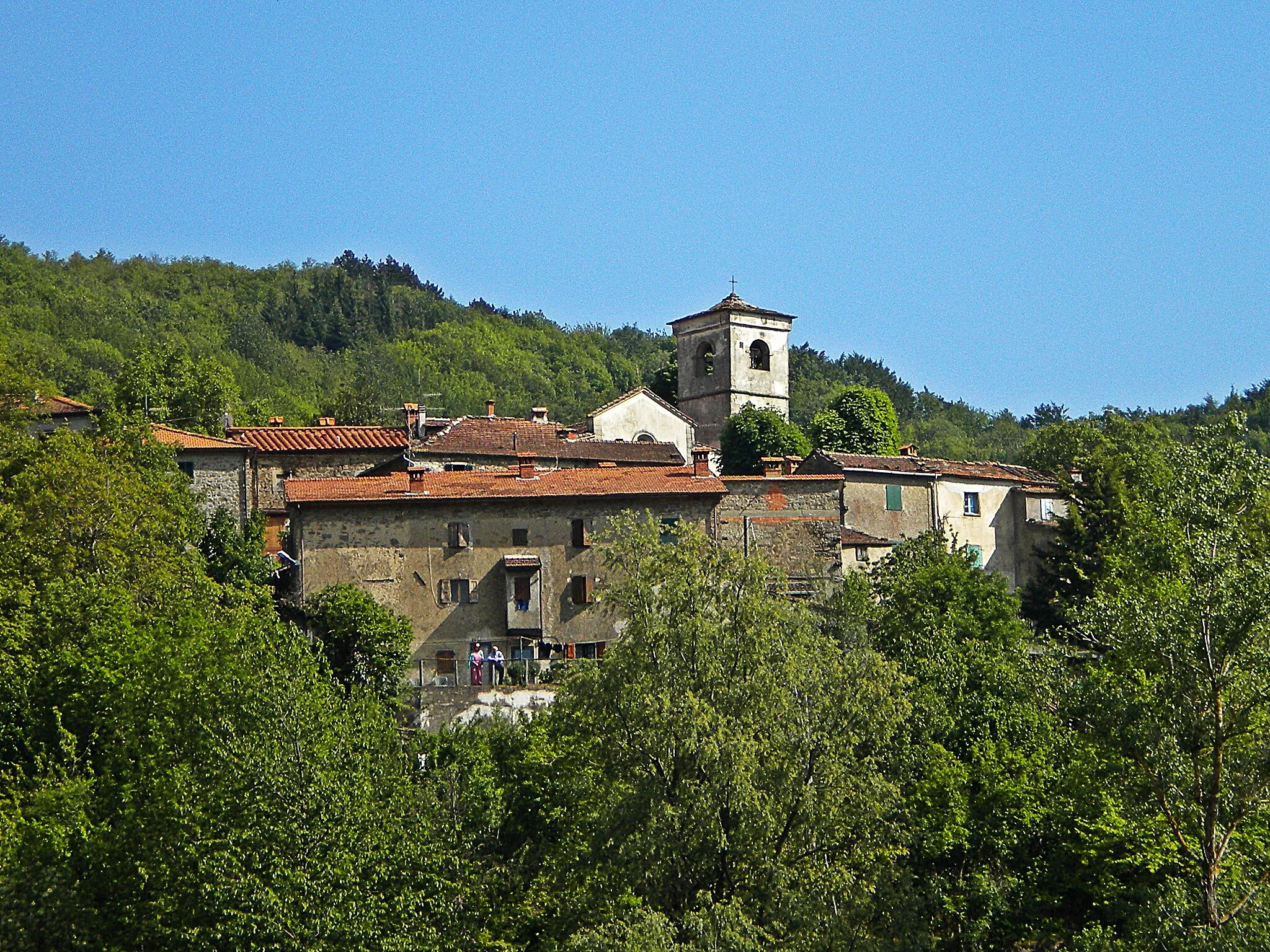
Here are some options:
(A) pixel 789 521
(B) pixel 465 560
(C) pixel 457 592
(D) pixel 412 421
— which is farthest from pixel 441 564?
(D) pixel 412 421

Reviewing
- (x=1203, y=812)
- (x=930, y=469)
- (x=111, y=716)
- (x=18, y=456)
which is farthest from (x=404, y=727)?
(x=930, y=469)

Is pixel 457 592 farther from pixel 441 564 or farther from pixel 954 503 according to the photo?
pixel 954 503

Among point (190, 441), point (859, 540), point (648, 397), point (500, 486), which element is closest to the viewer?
point (500, 486)

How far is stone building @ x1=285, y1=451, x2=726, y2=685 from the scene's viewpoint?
39594 millimetres

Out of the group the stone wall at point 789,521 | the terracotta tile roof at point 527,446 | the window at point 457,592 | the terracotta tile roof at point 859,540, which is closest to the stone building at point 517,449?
the terracotta tile roof at point 527,446

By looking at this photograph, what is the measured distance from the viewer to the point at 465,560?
40.0m

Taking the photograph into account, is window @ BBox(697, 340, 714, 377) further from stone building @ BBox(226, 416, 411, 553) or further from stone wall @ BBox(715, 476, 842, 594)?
stone wall @ BBox(715, 476, 842, 594)

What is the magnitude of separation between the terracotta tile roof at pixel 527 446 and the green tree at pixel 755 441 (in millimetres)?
6431

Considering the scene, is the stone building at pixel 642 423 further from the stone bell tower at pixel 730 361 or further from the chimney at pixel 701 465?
the chimney at pixel 701 465

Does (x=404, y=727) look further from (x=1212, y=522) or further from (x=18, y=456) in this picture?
(x=1212, y=522)

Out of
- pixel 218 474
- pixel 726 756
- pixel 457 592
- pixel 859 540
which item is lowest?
pixel 726 756

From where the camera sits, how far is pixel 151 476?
4044 centimetres

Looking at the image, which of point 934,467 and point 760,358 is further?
point 760,358

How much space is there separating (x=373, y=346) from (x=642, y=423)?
77253 millimetres
